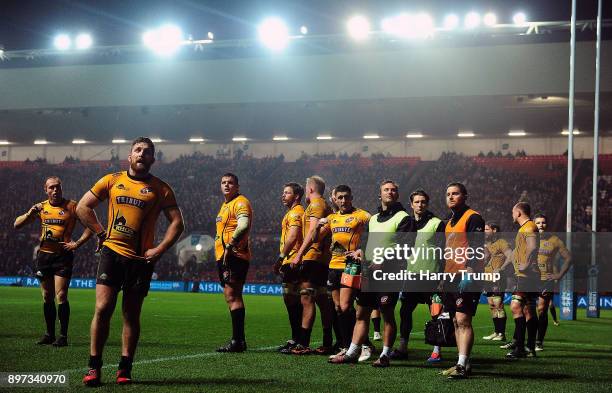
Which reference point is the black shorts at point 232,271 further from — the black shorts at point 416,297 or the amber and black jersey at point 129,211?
the amber and black jersey at point 129,211

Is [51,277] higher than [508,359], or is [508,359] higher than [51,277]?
[51,277]

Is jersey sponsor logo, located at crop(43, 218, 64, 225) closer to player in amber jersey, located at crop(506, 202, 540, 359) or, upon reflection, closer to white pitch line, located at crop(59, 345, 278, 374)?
white pitch line, located at crop(59, 345, 278, 374)

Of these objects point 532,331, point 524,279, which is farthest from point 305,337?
point 532,331

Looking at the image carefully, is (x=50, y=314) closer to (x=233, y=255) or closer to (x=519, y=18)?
(x=233, y=255)

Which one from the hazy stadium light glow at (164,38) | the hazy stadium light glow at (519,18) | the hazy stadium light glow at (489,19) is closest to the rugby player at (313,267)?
the hazy stadium light glow at (489,19)

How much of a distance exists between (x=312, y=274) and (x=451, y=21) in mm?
24650

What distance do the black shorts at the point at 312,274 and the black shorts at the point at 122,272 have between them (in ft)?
12.1

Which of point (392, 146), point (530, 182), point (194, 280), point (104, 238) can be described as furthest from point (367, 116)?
point (104, 238)

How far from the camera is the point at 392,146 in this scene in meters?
46.8

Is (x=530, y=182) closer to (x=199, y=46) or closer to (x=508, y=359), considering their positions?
(x=199, y=46)

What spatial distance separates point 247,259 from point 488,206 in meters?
30.1

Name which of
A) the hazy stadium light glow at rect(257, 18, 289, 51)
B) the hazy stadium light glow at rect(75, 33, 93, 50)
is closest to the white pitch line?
the hazy stadium light glow at rect(257, 18, 289, 51)

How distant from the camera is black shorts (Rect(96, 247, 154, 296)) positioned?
712cm

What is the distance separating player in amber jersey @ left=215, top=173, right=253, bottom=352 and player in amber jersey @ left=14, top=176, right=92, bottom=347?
5.93 feet
